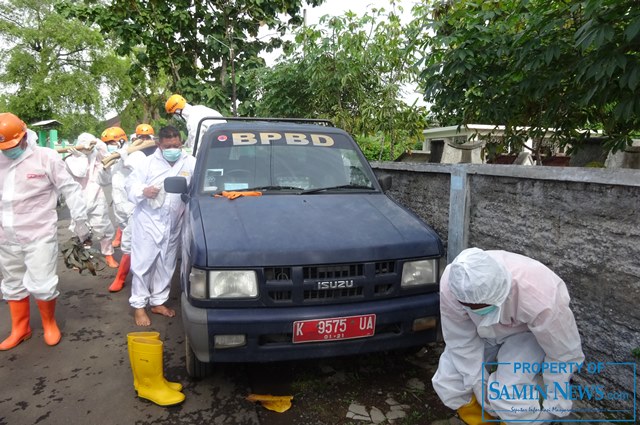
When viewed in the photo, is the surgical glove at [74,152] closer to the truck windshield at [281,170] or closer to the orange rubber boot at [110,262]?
the orange rubber boot at [110,262]

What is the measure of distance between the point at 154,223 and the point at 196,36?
788 centimetres

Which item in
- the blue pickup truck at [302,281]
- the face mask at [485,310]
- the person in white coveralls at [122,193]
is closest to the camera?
the face mask at [485,310]

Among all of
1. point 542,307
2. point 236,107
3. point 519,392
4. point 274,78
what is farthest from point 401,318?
point 236,107

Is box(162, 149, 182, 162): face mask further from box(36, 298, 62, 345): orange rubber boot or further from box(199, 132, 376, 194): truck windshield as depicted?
box(36, 298, 62, 345): orange rubber boot

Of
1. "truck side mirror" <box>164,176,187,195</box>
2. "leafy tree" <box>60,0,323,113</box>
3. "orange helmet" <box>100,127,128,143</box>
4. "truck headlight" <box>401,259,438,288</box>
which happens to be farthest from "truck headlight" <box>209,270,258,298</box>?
"leafy tree" <box>60,0,323,113</box>

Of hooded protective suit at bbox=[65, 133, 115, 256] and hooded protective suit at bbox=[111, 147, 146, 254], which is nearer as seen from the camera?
hooded protective suit at bbox=[111, 147, 146, 254]

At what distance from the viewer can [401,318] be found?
2797 mm

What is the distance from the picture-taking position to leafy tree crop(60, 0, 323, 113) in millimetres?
9734

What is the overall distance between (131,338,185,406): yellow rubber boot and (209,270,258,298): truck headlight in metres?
0.59

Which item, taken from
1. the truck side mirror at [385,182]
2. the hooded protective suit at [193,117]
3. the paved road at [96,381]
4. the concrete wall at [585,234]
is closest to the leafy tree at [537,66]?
the concrete wall at [585,234]

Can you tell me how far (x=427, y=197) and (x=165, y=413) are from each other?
3.20 m

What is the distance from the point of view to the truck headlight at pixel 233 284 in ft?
8.64

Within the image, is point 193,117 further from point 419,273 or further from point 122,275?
point 419,273

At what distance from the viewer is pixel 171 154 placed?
13.5 feet
